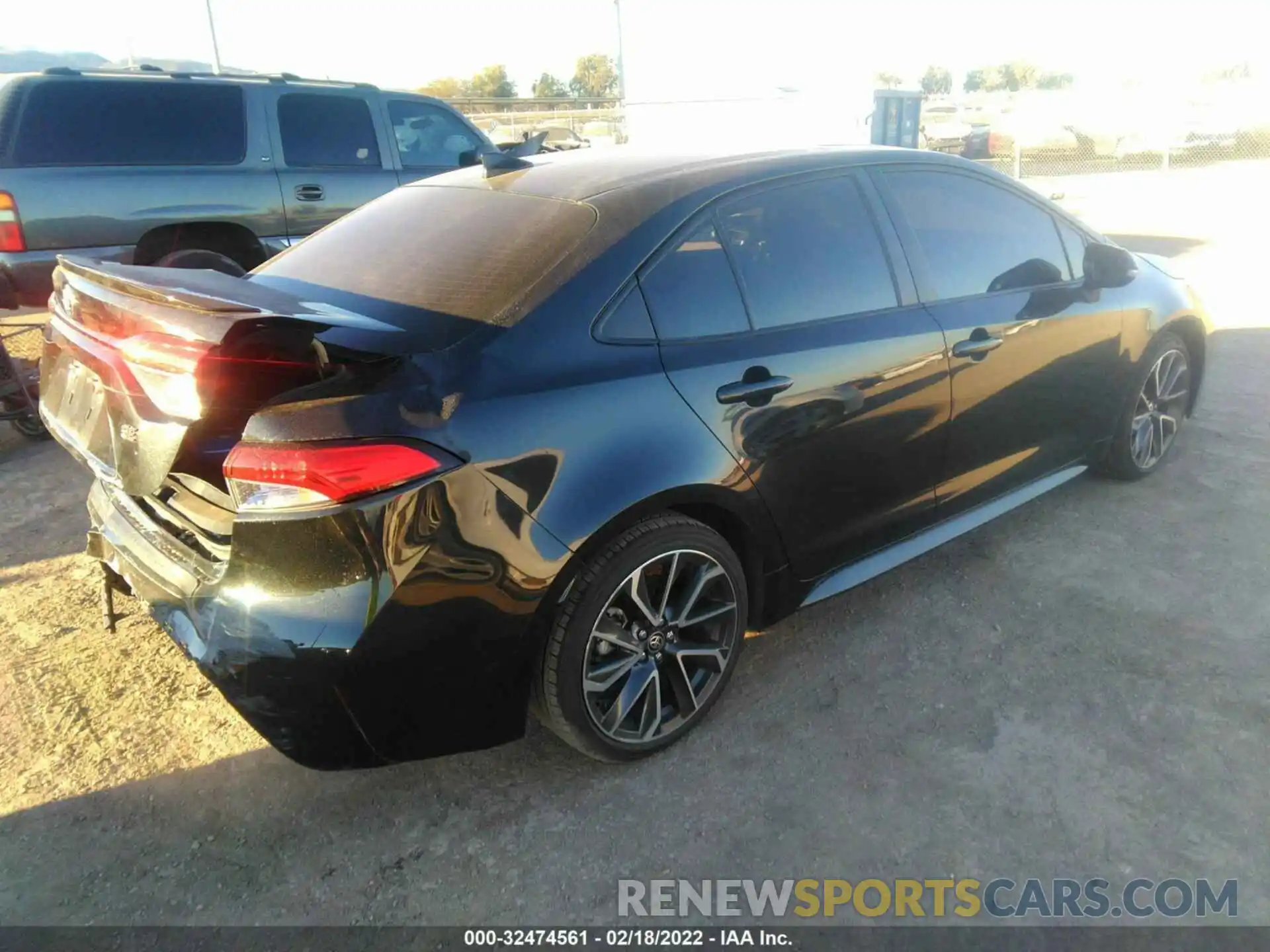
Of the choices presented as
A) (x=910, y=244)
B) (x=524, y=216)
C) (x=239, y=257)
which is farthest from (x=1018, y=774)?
(x=239, y=257)

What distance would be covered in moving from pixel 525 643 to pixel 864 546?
1.37m

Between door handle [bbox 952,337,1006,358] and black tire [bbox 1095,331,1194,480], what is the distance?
3.99 feet

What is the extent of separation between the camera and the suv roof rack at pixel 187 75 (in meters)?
5.59

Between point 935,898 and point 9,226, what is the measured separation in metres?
5.63

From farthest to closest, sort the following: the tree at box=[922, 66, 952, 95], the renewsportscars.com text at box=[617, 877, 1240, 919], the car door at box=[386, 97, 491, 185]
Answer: the tree at box=[922, 66, 952, 95] < the car door at box=[386, 97, 491, 185] < the renewsportscars.com text at box=[617, 877, 1240, 919]

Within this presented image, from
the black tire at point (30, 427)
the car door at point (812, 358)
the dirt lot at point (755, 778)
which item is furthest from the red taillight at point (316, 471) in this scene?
the black tire at point (30, 427)

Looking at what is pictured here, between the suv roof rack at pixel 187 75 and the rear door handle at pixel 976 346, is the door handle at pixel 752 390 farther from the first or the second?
the suv roof rack at pixel 187 75

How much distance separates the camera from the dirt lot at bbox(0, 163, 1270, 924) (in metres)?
2.23

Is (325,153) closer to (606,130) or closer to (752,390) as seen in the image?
(752,390)

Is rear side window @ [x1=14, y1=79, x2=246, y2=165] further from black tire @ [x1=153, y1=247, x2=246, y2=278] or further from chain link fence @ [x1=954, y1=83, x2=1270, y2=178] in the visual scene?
chain link fence @ [x1=954, y1=83, x2=1270, y2=178]

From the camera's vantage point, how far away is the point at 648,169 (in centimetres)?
281

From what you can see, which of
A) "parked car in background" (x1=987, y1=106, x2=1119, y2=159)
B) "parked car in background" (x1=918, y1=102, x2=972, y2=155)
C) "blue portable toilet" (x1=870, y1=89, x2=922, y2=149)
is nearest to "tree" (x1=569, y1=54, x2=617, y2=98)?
"parked car in background" (x1=918, y1=102, x2=972, y2=155)

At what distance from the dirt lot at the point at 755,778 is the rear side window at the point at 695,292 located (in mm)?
1208

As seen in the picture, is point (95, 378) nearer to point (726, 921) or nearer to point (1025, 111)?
point (726, 921)
